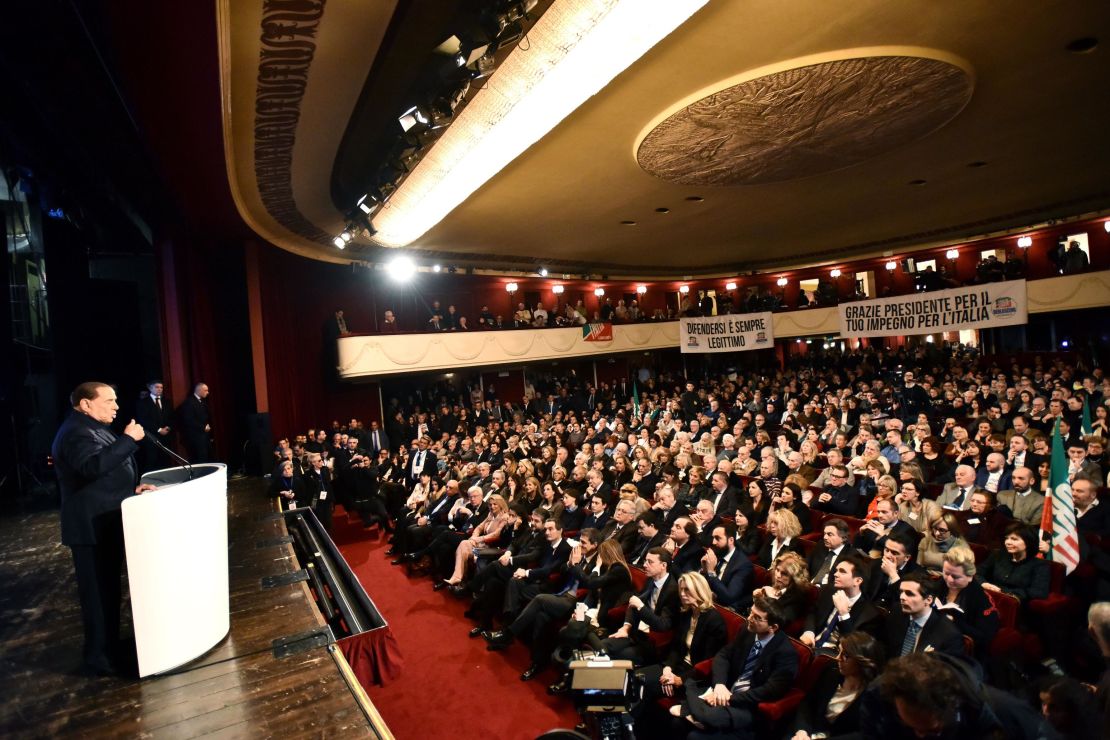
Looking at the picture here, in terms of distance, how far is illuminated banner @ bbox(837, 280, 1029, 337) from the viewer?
916 centimetres

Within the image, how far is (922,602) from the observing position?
8.71 feet

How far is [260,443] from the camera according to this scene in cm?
756

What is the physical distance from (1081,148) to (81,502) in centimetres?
1143

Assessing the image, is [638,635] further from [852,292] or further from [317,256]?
[852,292]

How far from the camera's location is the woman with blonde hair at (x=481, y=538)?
219 inches

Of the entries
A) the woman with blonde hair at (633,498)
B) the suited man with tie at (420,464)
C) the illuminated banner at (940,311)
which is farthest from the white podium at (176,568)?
the illuminated banner at (940,311)

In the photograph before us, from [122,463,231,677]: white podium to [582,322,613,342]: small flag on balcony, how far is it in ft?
38.8

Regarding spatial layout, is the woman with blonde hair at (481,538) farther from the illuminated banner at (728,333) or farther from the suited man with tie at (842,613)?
the illuminated banner at (728,333)

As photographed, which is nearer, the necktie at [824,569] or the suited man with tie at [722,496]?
the necktie at [824,569]

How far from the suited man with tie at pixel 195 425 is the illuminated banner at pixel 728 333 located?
908 centimetres

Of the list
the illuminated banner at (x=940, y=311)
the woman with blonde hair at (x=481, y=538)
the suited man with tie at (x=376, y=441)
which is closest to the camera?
the woman with blonde hair at (x=481, y=538)

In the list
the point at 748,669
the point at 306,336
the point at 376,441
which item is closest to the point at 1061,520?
the point at 748,669

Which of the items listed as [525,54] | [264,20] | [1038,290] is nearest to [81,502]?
[264,20]

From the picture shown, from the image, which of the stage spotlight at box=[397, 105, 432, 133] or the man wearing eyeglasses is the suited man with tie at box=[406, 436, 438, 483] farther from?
the man wearing eyeglasses
